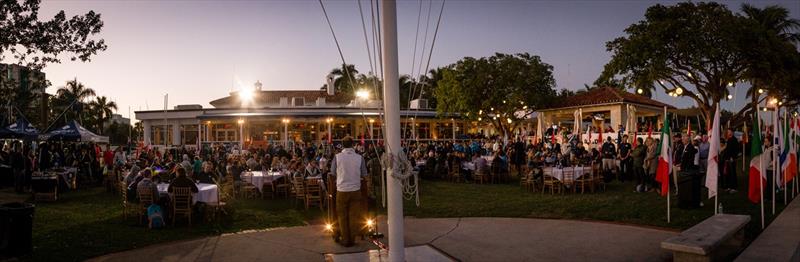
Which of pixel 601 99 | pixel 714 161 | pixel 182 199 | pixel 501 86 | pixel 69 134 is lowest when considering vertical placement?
pixel 182 199

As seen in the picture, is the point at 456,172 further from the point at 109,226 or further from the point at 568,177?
the point at 109,226

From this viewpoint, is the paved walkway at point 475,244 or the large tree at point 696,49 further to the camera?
the large tree at point 696,49

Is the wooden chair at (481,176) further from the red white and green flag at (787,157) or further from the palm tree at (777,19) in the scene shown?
the palm tree at (777,19)

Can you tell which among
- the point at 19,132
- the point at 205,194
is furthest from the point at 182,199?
the point at 19,132

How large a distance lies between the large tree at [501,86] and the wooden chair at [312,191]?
2153 cm

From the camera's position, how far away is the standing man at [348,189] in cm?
654

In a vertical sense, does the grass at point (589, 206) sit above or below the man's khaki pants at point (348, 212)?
below

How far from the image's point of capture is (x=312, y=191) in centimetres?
1130

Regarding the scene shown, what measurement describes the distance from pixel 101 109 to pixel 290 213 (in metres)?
64.3

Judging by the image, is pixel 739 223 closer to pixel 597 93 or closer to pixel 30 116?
pixel 597 93

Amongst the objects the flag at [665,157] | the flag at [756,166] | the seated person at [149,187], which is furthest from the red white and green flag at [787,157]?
the seated person at [149,187]

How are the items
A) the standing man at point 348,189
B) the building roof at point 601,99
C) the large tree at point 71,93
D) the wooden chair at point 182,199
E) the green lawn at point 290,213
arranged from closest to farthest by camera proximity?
1. the standing man at point 348,189
2. the green lawn at point 290,213
3. the wooden chair at point 182,199
4. the building roof at point 601,99
5. the large tree at point 71,93

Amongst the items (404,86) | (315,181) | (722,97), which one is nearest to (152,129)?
(404,86)

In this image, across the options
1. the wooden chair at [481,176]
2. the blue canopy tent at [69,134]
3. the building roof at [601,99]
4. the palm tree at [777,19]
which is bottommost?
the wooden chair at [481,176]
